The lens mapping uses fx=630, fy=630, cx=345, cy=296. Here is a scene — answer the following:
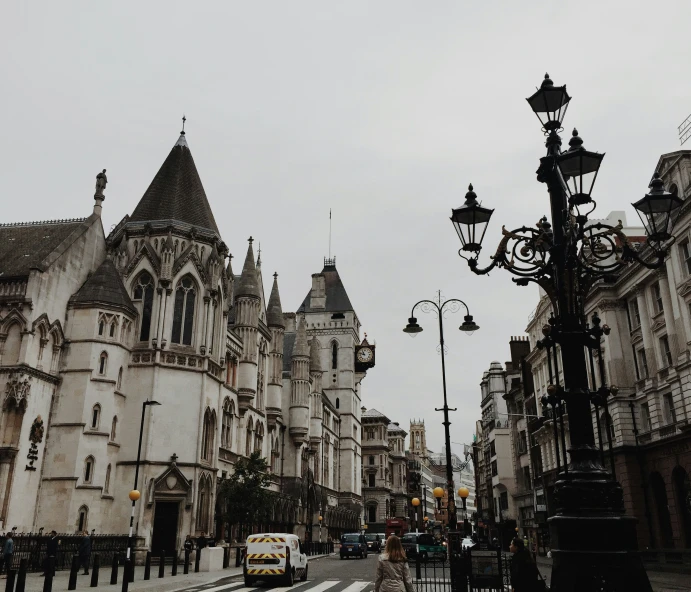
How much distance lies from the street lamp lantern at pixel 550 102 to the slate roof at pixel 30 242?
27952 millimetres

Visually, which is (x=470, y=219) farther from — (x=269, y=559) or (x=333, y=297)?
(x=333, y=297)

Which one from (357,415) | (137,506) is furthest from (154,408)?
(357,415)

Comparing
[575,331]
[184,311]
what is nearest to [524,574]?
[575,331]

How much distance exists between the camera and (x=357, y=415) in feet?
307

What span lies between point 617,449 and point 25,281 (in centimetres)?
3178

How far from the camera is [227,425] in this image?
42.6m

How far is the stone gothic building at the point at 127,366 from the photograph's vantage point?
30.1 metres

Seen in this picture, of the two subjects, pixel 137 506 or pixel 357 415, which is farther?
pixel 357 415

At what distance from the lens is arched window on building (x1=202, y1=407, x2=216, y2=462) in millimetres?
37031

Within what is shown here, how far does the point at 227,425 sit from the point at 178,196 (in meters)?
15.5

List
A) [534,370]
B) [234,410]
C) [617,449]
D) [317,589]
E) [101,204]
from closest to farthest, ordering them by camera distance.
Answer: [317,589], [617,449], [101,204], [234,410], [534,370]

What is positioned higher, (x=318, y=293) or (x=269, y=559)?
(x=318, y=293)

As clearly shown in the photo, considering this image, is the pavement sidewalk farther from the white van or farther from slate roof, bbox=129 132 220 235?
slate roof, bbox=129 132 220 235

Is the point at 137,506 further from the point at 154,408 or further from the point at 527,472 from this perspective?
the point at 527,472
